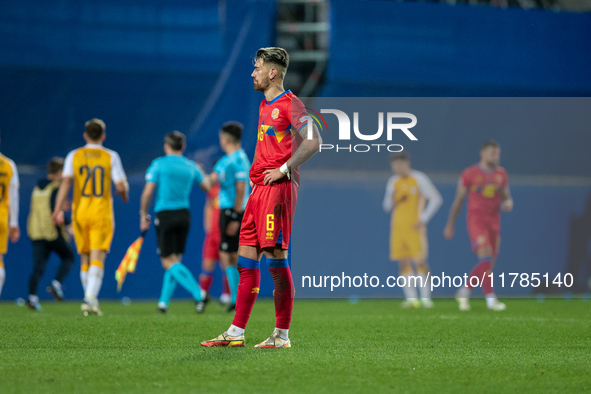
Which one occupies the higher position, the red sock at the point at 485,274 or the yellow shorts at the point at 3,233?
the yellow shorts at the point at 3,233

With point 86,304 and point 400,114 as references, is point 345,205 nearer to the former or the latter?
point 400,114

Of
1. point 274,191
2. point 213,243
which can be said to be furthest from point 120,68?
point 274,191

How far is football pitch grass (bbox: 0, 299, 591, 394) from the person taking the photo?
12.3 ft

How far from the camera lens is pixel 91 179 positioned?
26.5ft

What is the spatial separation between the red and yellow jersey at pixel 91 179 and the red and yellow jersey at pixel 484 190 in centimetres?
488

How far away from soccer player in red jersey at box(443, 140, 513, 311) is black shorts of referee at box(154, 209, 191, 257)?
3556 millimetres

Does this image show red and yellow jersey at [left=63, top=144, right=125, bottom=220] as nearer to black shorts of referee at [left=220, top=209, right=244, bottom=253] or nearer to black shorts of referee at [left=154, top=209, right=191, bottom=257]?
black shorts of referee at [left=154, top=209, right=191, bottom=257]

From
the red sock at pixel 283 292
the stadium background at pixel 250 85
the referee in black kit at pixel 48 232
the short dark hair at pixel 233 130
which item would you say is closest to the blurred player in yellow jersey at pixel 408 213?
the stadium background at pixel 250 85

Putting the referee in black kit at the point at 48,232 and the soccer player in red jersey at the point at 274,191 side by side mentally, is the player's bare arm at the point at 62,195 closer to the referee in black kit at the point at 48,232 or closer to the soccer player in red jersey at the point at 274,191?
the referee in black kit at the point at 48,232

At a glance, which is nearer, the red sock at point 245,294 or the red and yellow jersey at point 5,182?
the red sock at point 245,294

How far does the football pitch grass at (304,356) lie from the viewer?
3742 mm

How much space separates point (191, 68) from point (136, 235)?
2697mm

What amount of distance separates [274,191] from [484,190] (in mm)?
6254

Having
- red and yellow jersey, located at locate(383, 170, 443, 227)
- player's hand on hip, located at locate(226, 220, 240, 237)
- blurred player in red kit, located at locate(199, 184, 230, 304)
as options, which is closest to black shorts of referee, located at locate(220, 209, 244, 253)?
player's hand on hip, located at locate(226, 220, 240, 237)
